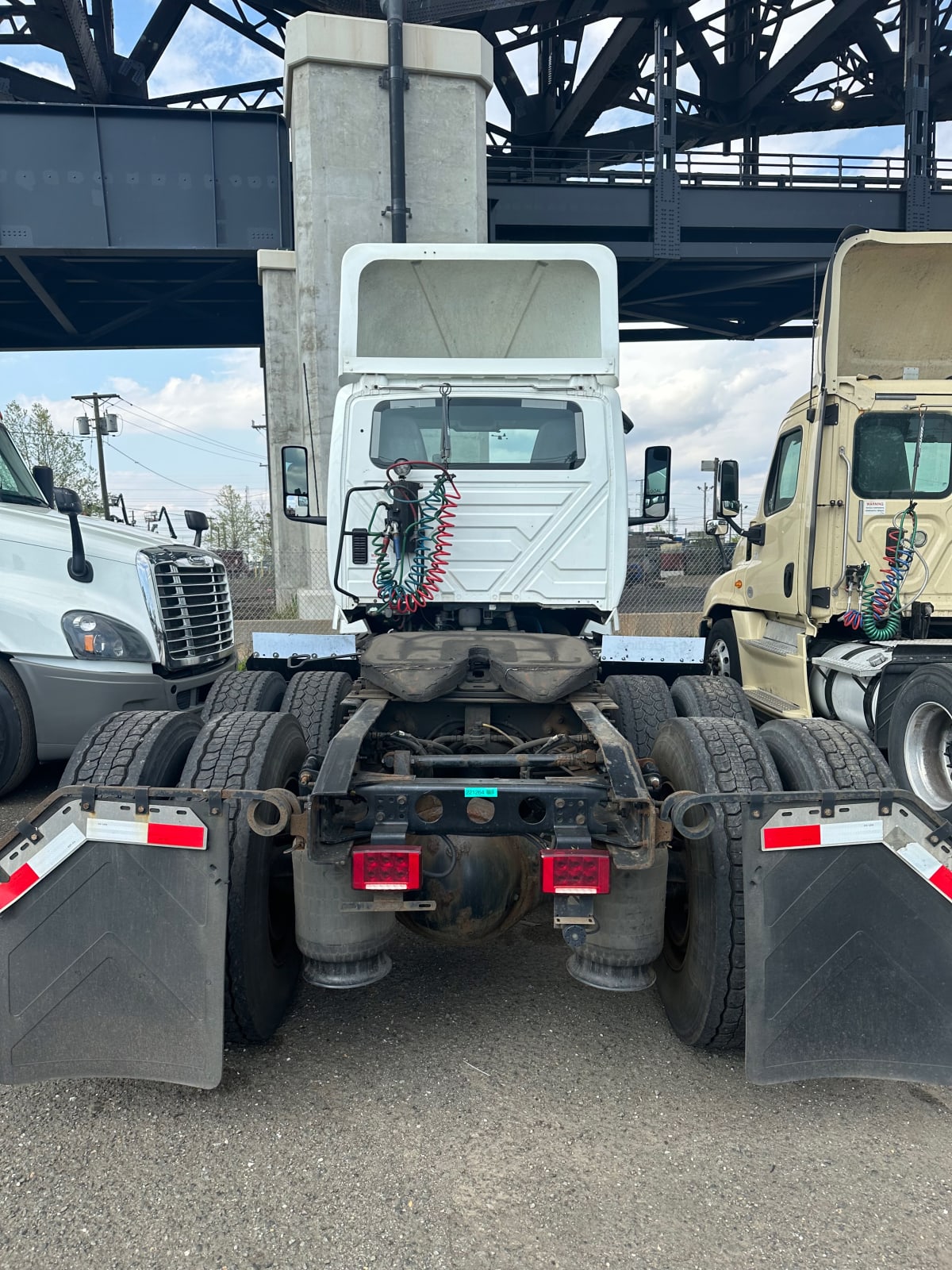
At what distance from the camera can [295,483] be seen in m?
5.86

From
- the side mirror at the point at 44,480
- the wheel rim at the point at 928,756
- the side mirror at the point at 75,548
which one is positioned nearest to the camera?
the wheel rim at the point at 928,756

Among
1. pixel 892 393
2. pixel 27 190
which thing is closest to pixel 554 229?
pixel 27 190

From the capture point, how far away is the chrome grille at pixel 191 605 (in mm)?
6184

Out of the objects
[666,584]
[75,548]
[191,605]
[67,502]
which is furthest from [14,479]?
[666,584]

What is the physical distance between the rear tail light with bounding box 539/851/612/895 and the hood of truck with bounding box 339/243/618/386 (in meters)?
3.51

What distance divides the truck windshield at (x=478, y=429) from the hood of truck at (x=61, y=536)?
2.08m

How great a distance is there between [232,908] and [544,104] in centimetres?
2352

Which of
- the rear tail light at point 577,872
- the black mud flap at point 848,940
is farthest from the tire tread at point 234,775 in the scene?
the black mud flap at point 848,940

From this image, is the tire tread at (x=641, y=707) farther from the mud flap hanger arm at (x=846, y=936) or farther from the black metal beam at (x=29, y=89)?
the black metal beam at (x=29, y=89)

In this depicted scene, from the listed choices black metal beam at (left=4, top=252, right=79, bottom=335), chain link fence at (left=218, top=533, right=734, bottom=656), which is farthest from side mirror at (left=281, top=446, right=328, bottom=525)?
black metal beam at (left=4, top=252, right=79, bottom=335)

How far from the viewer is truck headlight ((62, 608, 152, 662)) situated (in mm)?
5805

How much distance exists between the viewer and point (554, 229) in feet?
53.5

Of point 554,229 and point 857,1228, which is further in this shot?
point 554,229

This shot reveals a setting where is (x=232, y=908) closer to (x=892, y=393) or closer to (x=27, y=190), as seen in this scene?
(x=892, y=393)
